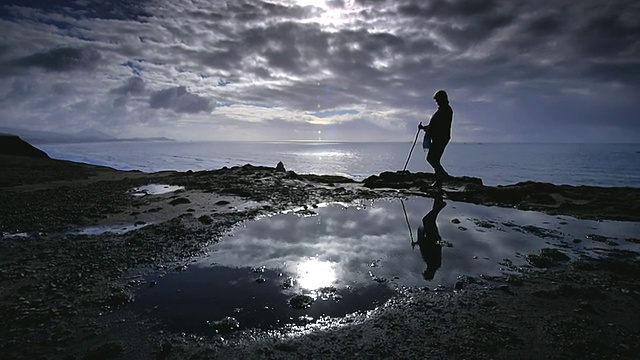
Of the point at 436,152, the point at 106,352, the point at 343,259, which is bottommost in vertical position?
the point at 106,352

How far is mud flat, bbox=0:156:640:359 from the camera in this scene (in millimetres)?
→ 3617

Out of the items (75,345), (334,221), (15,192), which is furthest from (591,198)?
(15,192)

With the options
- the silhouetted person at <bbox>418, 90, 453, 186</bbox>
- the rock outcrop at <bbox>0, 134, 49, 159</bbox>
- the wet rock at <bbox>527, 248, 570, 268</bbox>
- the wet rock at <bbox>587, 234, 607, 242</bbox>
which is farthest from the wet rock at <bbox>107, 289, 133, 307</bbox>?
the rock outcrop at <bbox>0, 134, 49, 159</bbox>

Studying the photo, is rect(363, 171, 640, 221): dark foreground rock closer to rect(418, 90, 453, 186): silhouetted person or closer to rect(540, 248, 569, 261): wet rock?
rect(418, 90, 453, 186): silhouetted person

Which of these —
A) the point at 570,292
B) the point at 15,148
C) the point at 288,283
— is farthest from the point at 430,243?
the point at 15,148

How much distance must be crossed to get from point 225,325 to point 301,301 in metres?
1.14

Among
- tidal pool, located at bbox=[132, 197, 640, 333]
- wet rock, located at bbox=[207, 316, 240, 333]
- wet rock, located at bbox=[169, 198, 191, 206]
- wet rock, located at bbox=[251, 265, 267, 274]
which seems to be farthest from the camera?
wet rock, located at bbox=[169, 198, 191, 206]

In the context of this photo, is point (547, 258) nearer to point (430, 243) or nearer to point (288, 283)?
point (430, 243)

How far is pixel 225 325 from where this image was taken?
13.0 feet

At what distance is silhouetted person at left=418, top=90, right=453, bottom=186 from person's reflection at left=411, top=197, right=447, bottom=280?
554cm

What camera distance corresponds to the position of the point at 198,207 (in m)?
10.9

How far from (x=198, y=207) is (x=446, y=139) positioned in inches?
461

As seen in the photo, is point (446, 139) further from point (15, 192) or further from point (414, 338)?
point (15, 192)

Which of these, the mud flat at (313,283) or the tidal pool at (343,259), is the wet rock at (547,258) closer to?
the mud flat at (313,283)
